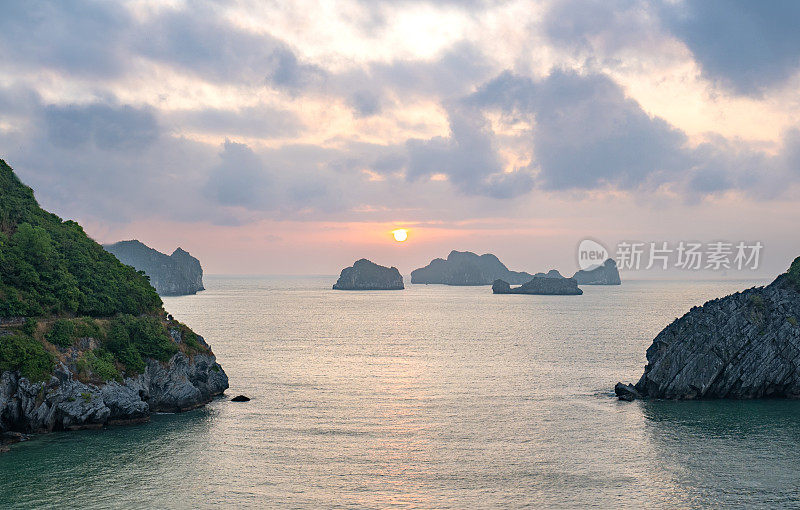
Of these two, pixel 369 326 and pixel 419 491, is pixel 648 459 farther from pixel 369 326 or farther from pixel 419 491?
pixel 369 326

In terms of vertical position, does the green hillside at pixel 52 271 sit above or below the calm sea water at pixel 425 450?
above

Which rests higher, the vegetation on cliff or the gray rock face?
the vegetation on cliff

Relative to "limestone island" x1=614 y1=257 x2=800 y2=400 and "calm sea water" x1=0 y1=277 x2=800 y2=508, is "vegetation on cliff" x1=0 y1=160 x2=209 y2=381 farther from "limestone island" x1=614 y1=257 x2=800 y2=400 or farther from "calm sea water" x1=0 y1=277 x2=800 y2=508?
"limestone island" x1=614 y1=257 x2=800 y2=400

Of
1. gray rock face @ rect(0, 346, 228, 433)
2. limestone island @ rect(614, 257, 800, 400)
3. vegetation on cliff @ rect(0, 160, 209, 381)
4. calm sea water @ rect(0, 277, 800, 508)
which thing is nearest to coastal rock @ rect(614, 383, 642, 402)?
limestone island @ rect(614, 257, 800, 400)

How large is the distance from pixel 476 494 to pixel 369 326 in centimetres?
14016

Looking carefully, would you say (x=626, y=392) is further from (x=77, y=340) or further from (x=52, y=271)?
(x=52, y=271)

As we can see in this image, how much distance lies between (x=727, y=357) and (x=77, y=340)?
298ft

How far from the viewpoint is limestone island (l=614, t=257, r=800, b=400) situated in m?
88.7

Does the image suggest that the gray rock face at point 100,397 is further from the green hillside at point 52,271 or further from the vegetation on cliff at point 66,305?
the green hillside at point 52,271

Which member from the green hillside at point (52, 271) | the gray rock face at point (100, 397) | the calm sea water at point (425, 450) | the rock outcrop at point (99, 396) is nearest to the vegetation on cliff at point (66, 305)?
the green hillside at point (52, 271)

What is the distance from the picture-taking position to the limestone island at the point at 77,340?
224ft

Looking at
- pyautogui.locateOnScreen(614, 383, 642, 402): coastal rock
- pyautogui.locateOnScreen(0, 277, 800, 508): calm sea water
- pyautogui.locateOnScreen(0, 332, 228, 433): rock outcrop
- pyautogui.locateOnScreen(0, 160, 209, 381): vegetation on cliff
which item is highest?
pyautogui.locateOnScreen(0, 160, 209, 381): vegetation on cliff

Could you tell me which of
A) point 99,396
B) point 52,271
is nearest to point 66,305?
point 52,271

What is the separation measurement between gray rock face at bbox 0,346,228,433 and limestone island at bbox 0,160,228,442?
11 centimetres
